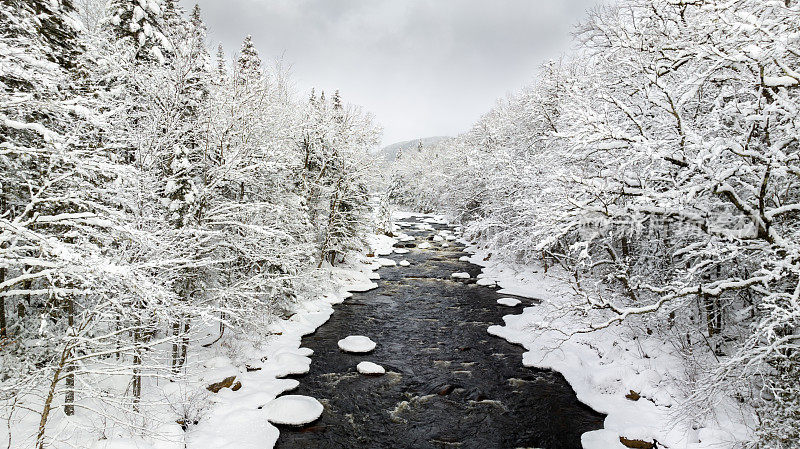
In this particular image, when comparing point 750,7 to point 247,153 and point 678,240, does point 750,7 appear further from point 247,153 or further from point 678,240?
point 247,153

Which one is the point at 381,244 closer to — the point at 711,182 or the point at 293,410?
the point at 293,410

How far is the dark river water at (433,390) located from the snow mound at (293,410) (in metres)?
0.22

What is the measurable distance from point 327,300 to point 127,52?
11.8 metres

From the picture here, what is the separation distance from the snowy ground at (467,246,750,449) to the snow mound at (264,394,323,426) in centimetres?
574

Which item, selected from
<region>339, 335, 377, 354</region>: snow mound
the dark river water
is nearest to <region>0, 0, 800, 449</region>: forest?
the dark river water

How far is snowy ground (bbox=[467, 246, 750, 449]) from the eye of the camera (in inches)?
298

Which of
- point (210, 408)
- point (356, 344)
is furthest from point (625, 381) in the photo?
point (210, 408)

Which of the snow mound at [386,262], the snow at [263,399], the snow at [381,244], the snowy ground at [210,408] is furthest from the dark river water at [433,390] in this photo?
the snow at [381,244]

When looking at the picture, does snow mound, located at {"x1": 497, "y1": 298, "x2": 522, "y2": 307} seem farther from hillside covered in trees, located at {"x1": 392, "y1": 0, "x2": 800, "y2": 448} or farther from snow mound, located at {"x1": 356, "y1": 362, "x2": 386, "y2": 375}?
snow mound, located at {"x1": 356, "y1": 362, "x2": 386, "y2": 375}

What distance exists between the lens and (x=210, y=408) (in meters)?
8.73

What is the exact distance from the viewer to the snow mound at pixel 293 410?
8.76m

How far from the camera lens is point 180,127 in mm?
9922

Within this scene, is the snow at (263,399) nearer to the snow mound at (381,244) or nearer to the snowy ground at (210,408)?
the snowy ground at (210,408)

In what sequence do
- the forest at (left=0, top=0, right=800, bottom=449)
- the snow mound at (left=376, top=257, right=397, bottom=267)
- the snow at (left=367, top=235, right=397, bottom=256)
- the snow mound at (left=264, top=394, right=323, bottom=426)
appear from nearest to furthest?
1. the forest at (left=0, top=0, right=800, bottom=449)
2. the snow mound at (left=264, top=394, right=323, bottom=426)
3. the snow mound at (left=376, top=257, right=397, bottom=267)
4. the snow at (left=367, top=235, right=397, bottom=256)
